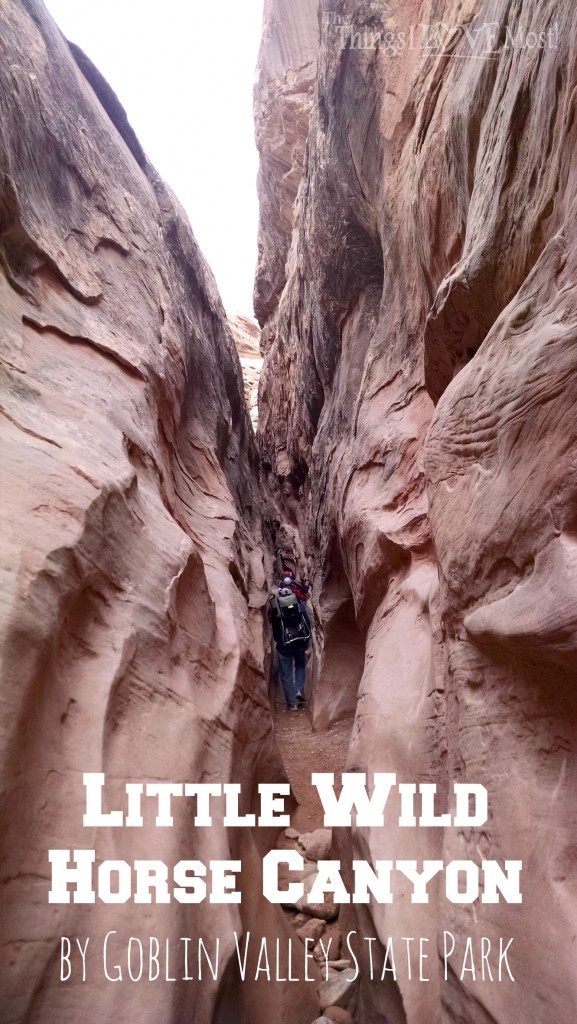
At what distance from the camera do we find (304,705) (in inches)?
375

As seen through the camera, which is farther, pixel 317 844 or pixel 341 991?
pixel 317 844

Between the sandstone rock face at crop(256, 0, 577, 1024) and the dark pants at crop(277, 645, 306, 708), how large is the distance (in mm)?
2869

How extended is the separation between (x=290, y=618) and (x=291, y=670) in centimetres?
89

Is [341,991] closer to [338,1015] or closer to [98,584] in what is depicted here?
[338,1015]

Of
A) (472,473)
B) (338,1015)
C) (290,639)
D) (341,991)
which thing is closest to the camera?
(338,1015)

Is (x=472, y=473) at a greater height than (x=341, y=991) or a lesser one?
greater

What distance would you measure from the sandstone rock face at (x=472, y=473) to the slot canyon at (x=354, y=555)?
0.02 m

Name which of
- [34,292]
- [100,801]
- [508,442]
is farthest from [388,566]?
[34,292]

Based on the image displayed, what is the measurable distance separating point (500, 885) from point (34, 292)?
528 centimetres

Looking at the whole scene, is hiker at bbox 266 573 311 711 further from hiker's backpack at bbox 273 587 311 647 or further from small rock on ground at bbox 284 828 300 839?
small rock on ground at bbox 284 828 300 839

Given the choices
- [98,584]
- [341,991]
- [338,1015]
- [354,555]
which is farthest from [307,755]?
[98,584]

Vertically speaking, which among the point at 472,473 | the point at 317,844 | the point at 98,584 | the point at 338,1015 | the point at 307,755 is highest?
the point at 472,473

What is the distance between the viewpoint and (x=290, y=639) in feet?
31.2

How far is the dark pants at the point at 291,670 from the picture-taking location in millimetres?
9570
